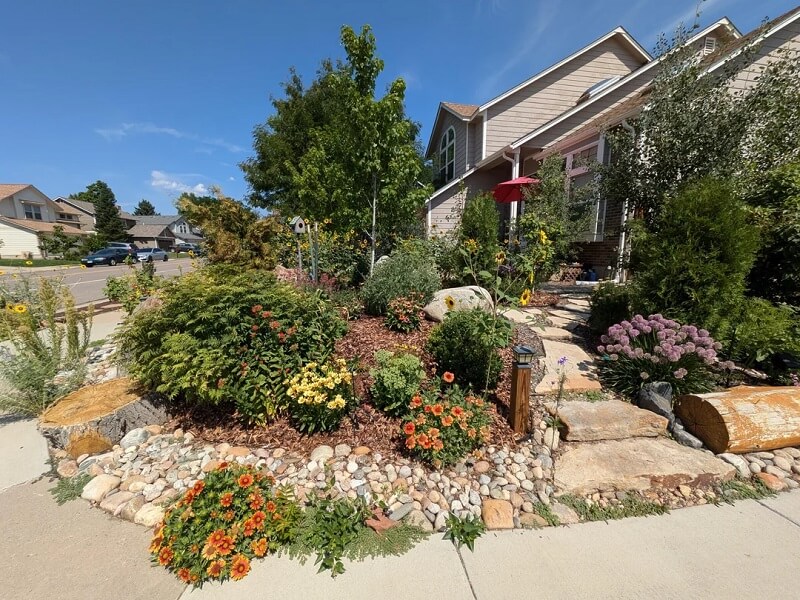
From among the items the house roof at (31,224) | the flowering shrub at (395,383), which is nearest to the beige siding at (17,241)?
the house roof at (31,224)

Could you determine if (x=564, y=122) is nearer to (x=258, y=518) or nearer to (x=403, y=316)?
(x=403, y=316)

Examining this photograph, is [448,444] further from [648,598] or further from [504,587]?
[648,598]

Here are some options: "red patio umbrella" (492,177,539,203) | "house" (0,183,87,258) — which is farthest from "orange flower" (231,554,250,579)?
"house" (0,183,87,258)

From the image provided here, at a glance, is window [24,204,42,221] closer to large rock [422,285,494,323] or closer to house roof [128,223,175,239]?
house roof [128,223,175,239]

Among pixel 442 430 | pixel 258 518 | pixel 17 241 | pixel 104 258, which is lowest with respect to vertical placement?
pixel 258 518

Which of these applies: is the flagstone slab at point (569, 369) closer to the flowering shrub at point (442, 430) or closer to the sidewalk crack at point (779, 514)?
the flowering shrub at point (442, 430)

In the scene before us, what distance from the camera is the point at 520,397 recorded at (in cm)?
267

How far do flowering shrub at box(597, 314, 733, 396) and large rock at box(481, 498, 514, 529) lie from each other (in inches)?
75.6

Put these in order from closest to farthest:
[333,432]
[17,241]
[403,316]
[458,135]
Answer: [333,432], [403,316], [458,135], [17,241]

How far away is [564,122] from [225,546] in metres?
12.2

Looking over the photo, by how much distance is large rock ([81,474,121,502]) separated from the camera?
2.16m

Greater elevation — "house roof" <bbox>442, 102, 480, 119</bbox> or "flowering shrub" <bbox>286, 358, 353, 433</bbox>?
"house roof" <bbox>442, 102, 480, 119</bbox>

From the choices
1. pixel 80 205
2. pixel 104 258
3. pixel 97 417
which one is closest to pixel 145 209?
pixel 80 205

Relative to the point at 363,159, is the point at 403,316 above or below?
below
